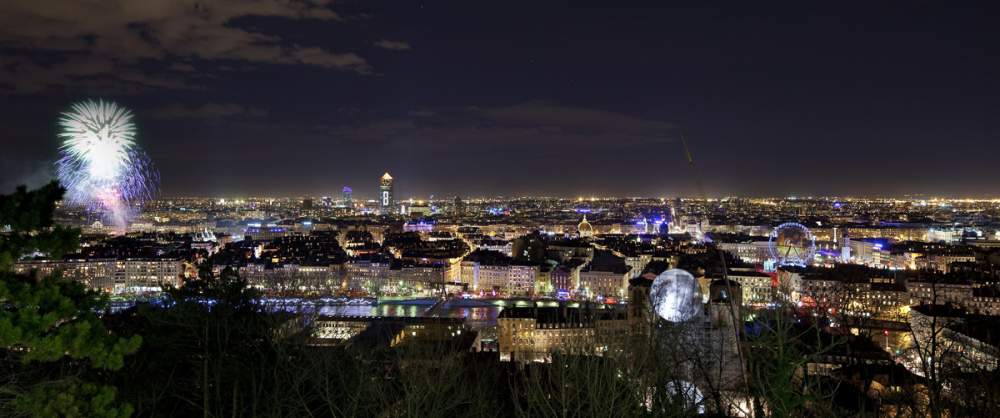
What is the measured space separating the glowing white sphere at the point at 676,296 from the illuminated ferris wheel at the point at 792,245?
2687 cm

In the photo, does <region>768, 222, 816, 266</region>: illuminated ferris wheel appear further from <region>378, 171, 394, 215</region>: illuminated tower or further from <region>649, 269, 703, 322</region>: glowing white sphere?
<region>378, 171, 394, 215</region>: illuminated tower

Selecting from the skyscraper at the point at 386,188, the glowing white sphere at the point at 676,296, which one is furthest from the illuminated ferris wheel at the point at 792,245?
the skyscraper at the point at 386,188

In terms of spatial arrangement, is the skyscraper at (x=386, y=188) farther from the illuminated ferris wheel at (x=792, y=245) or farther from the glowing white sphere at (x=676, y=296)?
the glowing white sphere at (x=676, y=296)

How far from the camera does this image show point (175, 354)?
654cm

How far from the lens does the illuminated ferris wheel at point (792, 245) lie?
3706 cm

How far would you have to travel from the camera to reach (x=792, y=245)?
123ft

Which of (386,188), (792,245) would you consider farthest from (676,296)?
(386,188)

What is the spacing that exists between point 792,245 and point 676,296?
97.2 feet

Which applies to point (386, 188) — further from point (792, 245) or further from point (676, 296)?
point (676, 296)

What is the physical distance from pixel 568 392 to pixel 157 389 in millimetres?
3821

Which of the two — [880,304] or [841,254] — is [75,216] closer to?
[880,304]

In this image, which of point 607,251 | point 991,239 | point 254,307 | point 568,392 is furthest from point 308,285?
point 991,239

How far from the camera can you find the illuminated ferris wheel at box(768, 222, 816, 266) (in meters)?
37.1

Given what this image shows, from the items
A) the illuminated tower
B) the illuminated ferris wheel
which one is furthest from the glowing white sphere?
the illuminated tower
